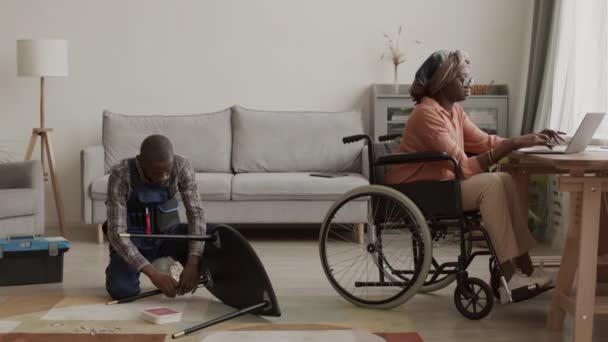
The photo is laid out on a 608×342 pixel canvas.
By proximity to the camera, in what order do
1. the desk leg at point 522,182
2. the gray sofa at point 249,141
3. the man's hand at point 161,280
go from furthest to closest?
the gray sofa at point 249,141 → the desk leg at point 522,182 → the man's hand at point 161,280

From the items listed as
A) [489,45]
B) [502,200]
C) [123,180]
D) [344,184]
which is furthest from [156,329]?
[489,45]

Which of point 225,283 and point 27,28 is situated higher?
point 27,28

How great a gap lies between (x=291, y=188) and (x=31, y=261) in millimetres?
1739

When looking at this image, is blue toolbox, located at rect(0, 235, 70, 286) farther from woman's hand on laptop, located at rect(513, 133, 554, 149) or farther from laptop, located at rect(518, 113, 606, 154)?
laptop, located at rect(518, 113, 606, 154)

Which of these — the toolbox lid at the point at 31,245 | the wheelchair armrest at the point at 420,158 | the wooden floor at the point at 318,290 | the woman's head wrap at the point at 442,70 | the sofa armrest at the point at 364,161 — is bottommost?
the wooden floor at the point at 318,290

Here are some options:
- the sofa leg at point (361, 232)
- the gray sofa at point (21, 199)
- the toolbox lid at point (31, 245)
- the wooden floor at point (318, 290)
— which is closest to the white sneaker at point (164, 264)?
the wooden floor at point (318, 290)

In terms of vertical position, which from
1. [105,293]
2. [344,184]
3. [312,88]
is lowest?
[105,293]

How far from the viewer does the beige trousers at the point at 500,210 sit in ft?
10.9

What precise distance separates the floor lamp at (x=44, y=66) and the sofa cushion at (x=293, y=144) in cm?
120

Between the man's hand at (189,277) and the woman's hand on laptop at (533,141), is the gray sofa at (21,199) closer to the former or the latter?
the man's hand at (189,277)

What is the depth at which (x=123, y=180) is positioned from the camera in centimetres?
356

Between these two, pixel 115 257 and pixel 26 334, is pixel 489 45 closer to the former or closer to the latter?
pixel 115 257

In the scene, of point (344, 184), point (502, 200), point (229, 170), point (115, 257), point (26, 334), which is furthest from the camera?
point (229, 170)

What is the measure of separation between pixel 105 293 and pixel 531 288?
1859 millimetres
